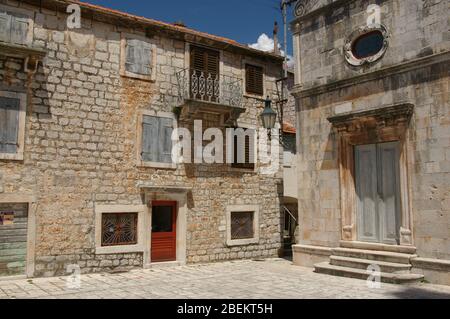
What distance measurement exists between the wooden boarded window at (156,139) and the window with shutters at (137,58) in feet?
4.05

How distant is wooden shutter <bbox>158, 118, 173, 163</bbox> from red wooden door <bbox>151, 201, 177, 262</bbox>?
4.25 ft

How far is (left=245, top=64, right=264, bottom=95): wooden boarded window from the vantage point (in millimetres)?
14508

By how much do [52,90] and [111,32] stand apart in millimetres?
2338

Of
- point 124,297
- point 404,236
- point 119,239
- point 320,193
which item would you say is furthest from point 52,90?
point 404,236

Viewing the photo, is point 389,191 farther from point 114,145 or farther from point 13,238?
point 13,238

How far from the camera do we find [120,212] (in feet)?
37.8

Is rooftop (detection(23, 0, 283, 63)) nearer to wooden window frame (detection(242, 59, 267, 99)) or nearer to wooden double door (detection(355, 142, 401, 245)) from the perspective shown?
wooden window frame (detection(242, 59, 267, 99))

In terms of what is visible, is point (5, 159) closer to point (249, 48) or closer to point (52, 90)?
point (52, 90)

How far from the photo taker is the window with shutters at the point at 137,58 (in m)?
12.0

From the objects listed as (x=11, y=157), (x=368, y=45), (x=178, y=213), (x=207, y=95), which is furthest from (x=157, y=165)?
(x=368, y=45)

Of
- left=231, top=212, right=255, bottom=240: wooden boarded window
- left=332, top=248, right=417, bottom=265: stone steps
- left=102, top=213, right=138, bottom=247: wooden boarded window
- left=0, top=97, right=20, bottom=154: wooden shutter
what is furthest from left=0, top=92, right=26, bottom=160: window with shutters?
left=332, top=248, right=417, bottom=265: stone steps

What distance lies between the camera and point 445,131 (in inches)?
376

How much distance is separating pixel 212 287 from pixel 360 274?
3517mm

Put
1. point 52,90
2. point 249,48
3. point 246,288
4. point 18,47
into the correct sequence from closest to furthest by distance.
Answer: point 246,288, point 18,47, point 52,90, point 249,48
